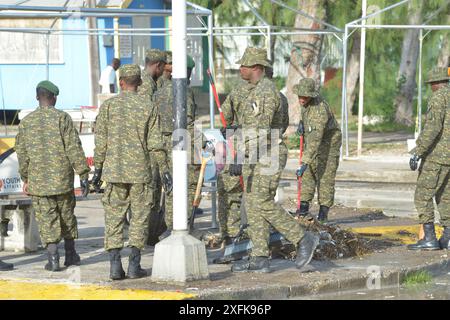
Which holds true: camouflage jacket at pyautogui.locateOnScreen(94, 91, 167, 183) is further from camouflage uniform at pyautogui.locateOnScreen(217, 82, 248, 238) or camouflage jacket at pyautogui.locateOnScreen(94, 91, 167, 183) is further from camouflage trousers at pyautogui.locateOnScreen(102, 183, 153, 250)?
camouflage uniform at pyautogui.locateOnScreen(217, 82, 248, 238)

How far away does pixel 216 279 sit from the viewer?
9219 millimetres

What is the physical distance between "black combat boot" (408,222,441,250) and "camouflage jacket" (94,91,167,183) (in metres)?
3.24

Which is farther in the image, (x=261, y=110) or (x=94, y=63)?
(x=94, y=63)

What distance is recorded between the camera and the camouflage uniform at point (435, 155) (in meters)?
10.7

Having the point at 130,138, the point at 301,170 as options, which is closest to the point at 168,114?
the point at 301,170

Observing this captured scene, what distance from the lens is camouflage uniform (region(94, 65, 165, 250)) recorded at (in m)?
9.16

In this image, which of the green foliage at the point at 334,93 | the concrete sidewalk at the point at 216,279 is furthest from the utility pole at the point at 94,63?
the concrete sidewalk at the point at 216,279

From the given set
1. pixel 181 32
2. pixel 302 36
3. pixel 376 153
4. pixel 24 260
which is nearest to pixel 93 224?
pixel 24 260

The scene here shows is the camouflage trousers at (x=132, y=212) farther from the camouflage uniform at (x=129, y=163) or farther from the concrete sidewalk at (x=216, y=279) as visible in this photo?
the concrete sidewalk at (x=216, y=279)

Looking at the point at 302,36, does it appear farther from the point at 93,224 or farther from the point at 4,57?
the point at 93,224

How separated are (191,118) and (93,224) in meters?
2.89

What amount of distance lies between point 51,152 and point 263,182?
6.55 ft

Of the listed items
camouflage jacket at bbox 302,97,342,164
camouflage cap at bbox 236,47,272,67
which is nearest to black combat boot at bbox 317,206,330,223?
camouflage jacket at bbox 302,97,342,164

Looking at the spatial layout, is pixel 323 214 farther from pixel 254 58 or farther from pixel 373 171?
pixel 373 171
